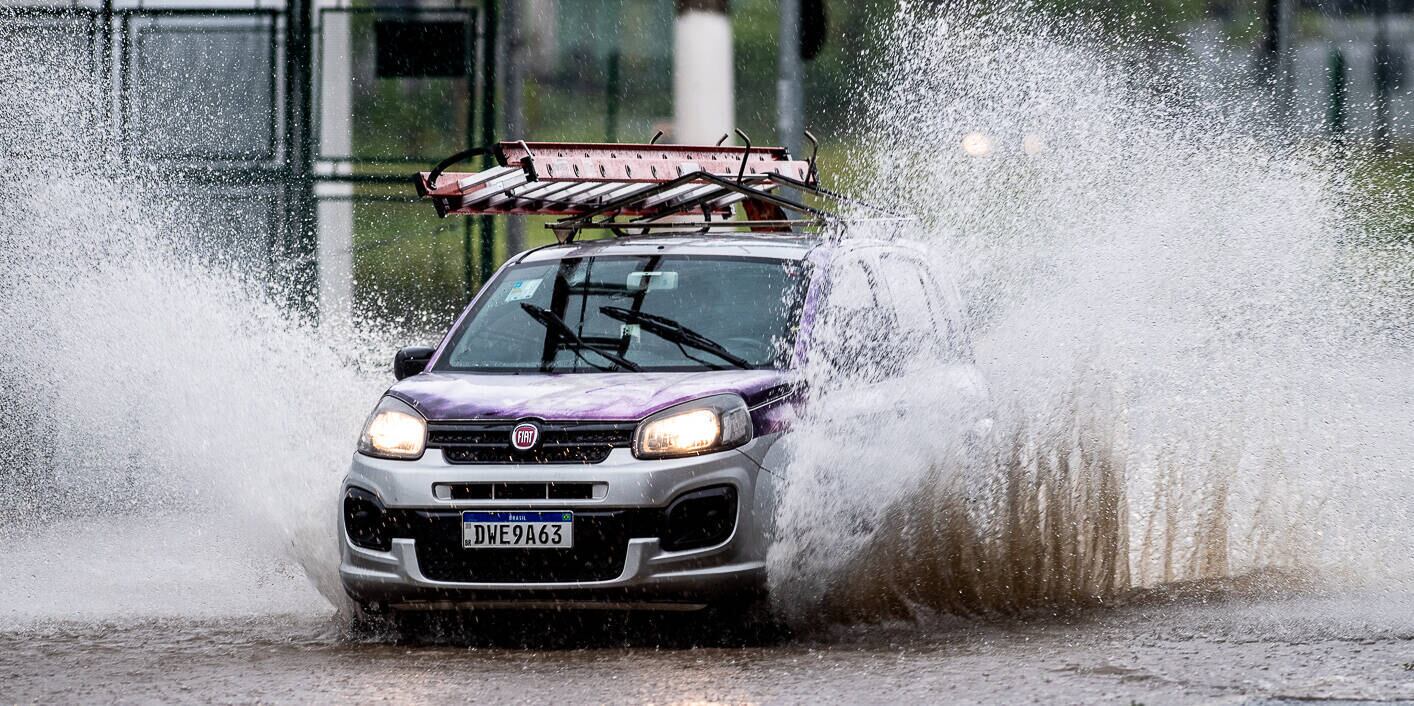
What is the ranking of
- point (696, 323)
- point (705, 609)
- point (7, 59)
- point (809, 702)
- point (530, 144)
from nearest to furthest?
1. point (809, 702)
2. point (705, 609)
3. point (696, 323)
4. point (530, 144)
5. point (7, 59)

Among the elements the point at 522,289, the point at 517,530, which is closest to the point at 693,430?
the point at 517,530

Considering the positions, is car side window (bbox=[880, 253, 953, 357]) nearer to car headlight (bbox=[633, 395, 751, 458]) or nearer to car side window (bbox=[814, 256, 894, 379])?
car side window (bbox=[814, 256, 894, 379])

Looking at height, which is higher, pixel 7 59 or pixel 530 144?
pixel 7 59

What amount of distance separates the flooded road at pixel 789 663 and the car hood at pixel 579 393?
874 millimetres

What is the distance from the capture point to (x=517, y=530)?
7.61 metres

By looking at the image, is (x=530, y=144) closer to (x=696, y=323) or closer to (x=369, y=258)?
(x=696, y=323)

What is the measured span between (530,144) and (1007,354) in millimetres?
2365

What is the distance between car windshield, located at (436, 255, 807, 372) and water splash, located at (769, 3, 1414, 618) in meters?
0.37

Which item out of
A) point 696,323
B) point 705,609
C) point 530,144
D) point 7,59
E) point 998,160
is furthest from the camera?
point 7,59

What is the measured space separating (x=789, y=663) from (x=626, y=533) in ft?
2.44

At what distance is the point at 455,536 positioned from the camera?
7.69m

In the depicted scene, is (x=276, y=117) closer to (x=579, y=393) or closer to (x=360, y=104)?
(x=360, y=104)

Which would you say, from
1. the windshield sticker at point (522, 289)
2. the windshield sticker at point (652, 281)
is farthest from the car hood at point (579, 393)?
the windshield sticker at point (522, 289)

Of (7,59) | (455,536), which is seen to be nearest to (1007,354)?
(455,536)
